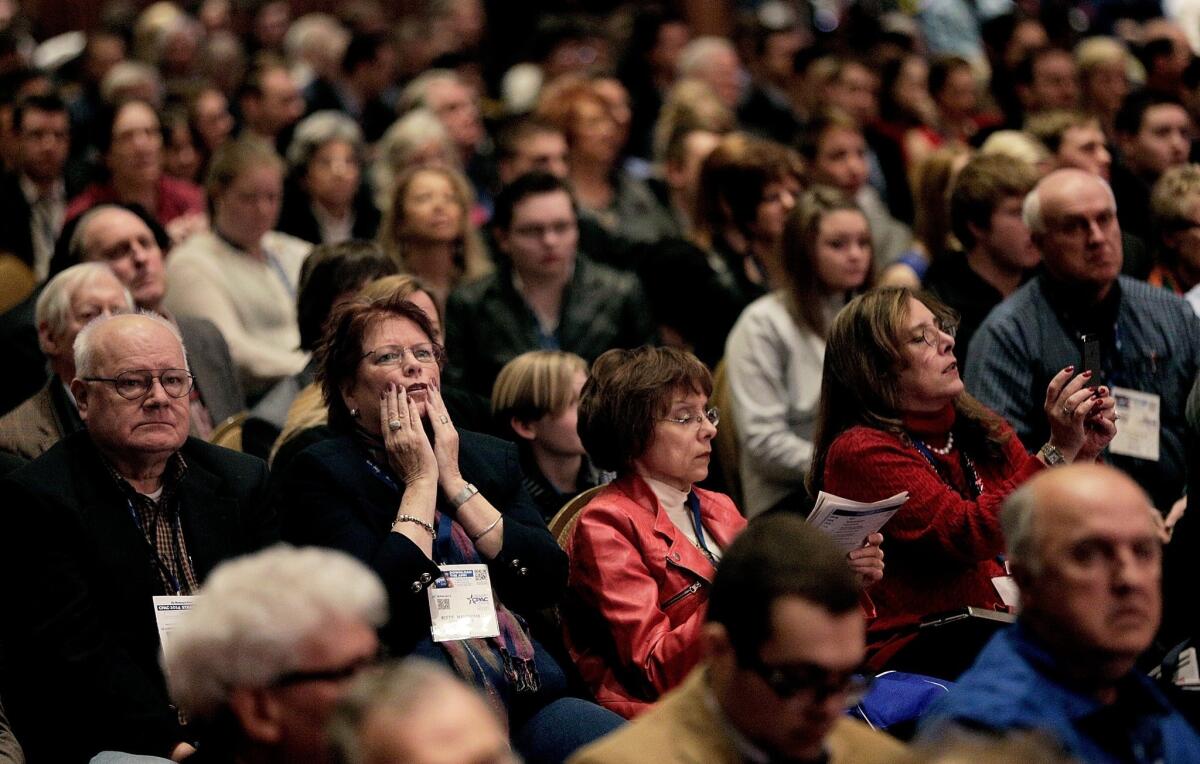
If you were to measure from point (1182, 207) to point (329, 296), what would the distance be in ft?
9.35

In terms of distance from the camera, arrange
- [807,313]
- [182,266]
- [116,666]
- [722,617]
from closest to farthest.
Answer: [722,617] < [116,666] < [807,313] < [182,266]

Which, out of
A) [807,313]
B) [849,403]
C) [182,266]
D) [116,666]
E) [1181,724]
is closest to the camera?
[1181,724]

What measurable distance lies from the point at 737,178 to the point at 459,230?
42.2 inches

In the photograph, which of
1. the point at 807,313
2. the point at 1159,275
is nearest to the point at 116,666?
the point at 807,313

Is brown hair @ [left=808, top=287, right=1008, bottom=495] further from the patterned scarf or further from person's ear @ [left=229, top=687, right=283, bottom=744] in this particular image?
person's ear @ [left=229, top=687, right=283, bottom=744]

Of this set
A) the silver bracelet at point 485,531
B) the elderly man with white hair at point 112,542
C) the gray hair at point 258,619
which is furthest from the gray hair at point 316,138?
the gray hair at point 258,619

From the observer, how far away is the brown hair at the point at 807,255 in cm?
510

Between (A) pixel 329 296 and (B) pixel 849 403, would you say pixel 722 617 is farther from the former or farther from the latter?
(A) pixel 329 296

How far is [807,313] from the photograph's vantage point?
16.7ft

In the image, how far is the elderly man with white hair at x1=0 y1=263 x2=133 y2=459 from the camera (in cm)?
402

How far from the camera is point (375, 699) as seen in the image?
79.4 inches

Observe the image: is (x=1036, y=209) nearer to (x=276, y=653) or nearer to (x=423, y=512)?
(x=423, y=512)

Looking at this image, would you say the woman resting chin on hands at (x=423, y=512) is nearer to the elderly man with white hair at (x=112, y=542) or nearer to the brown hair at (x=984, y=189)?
the elderly man with white hair at (x=112, y=542)

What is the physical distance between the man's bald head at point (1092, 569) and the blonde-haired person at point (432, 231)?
3.55m
